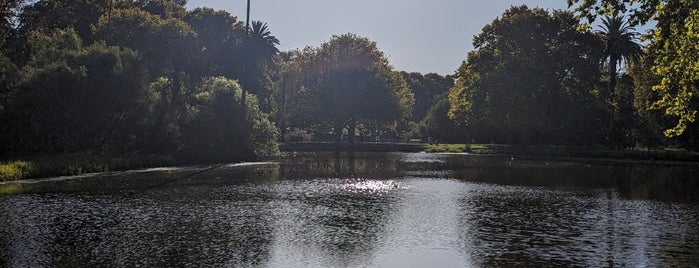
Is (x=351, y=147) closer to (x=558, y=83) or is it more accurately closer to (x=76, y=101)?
(x=558, y=83)

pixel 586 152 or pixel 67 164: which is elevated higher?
pixel 586 152

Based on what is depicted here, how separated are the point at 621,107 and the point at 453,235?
6062 centimetres

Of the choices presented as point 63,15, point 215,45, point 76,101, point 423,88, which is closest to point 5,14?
point 76,101

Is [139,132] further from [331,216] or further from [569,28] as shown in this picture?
[569,28]

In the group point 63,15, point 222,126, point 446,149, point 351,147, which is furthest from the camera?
point 351,147

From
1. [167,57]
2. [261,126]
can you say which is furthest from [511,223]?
[167,57]

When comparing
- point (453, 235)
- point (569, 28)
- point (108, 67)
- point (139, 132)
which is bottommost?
point (453, 235)

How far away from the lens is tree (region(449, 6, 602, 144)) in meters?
73.3

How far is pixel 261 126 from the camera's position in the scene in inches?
2437

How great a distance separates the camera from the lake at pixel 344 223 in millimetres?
14914

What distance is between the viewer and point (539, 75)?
73.3 m

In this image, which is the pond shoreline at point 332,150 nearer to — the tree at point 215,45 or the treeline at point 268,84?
the treeline at point 268,84

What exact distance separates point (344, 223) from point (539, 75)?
2293 inches

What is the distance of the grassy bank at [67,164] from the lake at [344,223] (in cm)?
220
